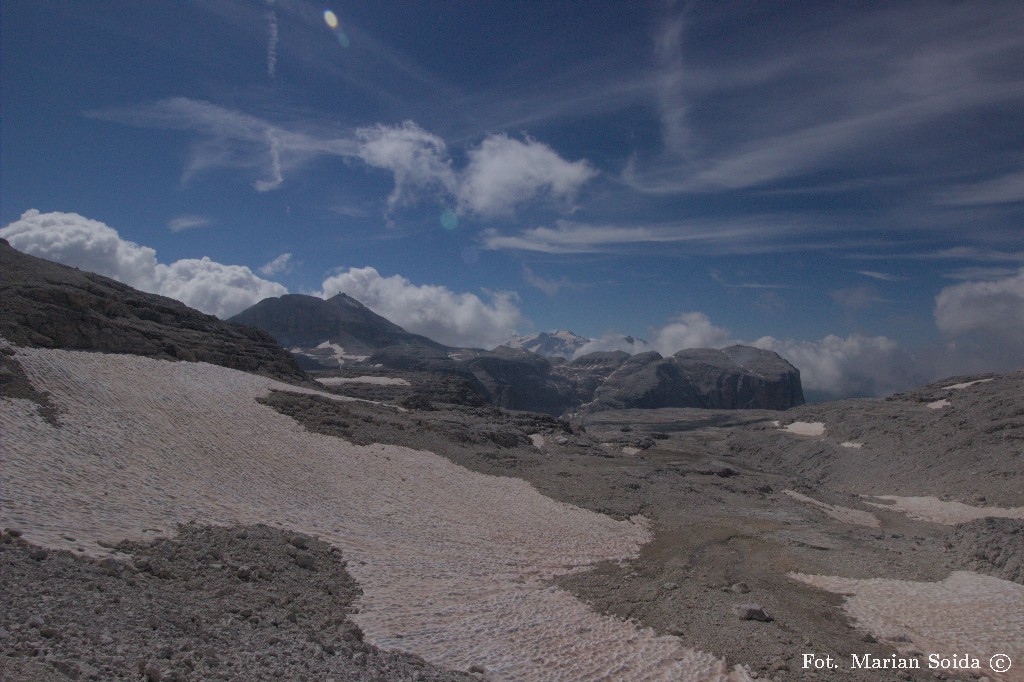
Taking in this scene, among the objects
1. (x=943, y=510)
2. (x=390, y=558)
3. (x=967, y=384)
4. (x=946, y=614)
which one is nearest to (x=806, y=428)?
(x=967, y=384)

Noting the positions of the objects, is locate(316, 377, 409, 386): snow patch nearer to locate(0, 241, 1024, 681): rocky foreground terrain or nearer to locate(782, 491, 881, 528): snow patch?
locate(0, 241, 1024, 681): rocky foreground terrain

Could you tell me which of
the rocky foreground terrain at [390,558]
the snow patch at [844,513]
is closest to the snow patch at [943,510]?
the rocky foreground terrain at [390,558]

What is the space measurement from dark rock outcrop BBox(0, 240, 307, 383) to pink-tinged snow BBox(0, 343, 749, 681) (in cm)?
238

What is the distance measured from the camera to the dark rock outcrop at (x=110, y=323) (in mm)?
30781

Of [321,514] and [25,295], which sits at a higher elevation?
[25,295]

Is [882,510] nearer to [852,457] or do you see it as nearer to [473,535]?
[852,457]

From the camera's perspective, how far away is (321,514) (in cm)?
2136

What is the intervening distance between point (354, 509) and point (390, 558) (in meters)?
5.19

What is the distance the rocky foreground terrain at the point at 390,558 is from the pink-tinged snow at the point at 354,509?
0.10m

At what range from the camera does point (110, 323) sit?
3550cm

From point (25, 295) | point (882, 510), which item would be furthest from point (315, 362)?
point (882, 510)

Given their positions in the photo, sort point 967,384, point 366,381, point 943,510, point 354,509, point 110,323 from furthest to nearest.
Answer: point 366,381
point 967,384
point 943,510
point 110,323
point 354,509

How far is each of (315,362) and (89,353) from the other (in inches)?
6276

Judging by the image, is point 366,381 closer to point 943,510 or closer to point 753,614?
point 943,510
